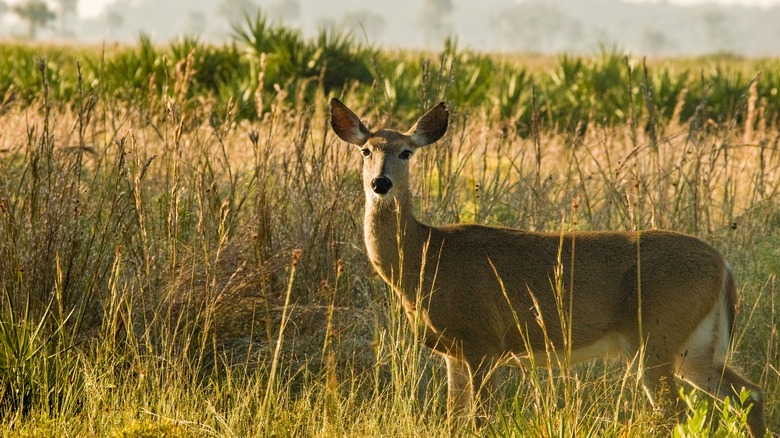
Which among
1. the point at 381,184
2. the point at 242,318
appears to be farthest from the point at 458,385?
the point at 242,318

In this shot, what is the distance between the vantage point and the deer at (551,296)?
Answer: 18.0 feet

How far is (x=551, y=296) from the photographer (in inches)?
227

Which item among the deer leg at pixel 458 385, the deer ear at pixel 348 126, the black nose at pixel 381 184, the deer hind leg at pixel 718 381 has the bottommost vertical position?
the deer leg at pixel 458 385

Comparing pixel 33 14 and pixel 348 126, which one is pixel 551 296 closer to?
pixel 348 126

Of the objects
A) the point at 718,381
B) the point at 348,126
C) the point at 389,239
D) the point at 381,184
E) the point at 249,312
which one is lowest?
the point at 249,312

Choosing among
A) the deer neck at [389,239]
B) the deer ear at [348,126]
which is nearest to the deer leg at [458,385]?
the deer neck at [389,239]

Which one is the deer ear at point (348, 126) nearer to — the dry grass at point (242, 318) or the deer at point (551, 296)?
the deer at point (551, 296)

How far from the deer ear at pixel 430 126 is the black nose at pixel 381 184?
50 centimetres

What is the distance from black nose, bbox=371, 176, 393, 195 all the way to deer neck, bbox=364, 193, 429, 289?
6.1 inches

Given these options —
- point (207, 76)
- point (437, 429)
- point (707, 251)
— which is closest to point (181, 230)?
point (437, 429)

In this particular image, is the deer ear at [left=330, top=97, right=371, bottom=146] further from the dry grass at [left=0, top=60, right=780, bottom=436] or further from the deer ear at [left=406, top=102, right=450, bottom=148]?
the dry grass at [left=0, top=60, right=780, bottom=436]

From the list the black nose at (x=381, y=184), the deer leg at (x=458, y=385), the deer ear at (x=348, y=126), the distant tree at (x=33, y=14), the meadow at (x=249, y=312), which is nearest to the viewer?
the meadow at (x=249, y=312)

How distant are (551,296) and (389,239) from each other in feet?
2.87

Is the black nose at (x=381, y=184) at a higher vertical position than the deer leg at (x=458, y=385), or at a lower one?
higher
